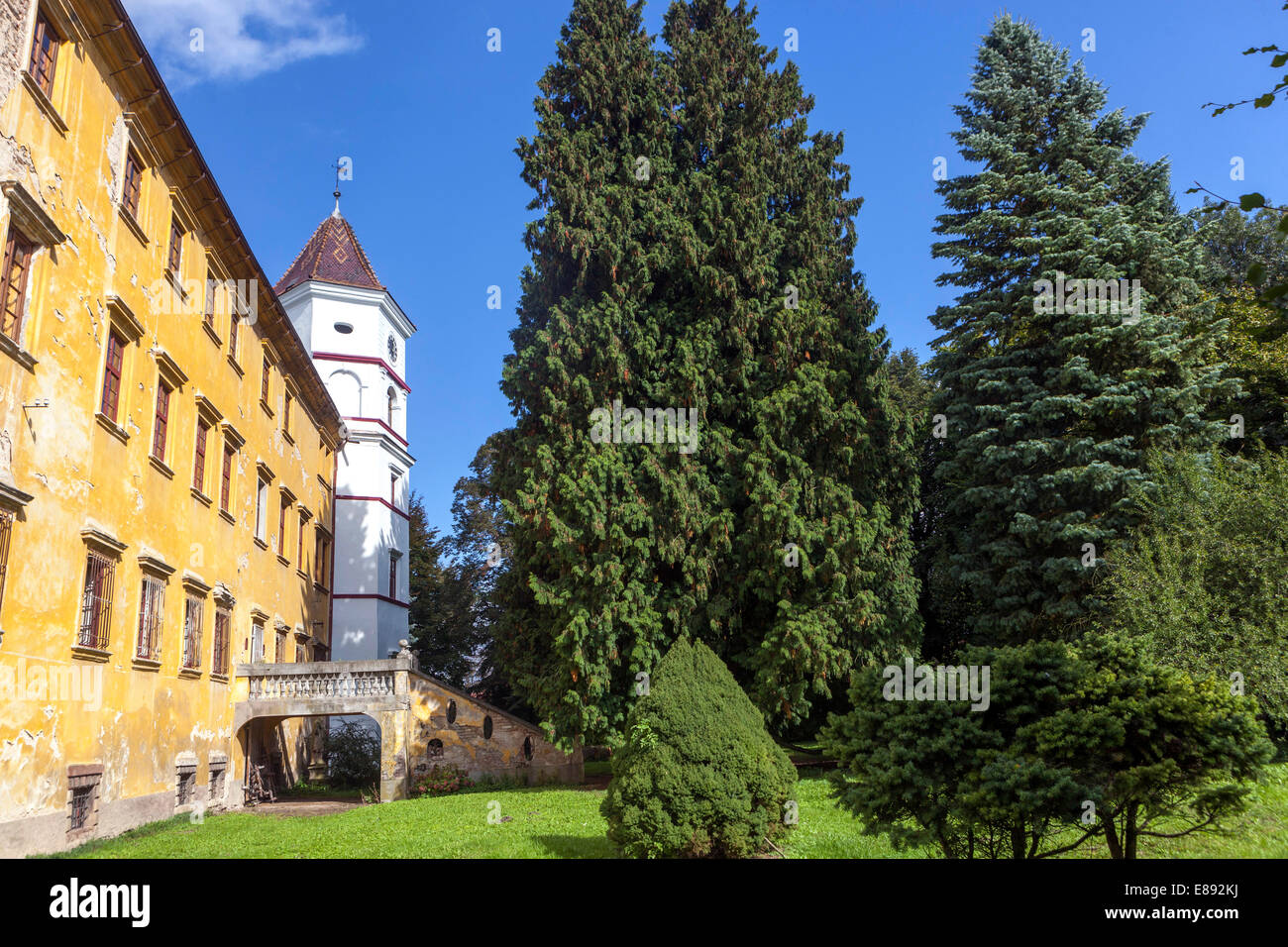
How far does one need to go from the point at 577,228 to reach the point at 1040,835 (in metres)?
16.6

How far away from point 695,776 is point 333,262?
1171 inches

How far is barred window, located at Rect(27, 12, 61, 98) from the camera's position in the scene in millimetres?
11039

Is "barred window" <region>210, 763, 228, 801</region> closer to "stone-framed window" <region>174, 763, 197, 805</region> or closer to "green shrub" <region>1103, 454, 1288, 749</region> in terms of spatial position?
"stone-framed window" <region>174, 763, 197, 805</region>

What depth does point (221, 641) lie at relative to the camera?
18.2 metres

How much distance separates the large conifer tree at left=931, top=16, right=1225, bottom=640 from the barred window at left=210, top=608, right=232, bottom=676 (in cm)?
1558

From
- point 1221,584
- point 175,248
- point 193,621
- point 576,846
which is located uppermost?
point 175,248

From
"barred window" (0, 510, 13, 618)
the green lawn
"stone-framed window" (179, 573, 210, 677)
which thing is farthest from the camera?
"stone-framed window" (179, 573, 210, 677)

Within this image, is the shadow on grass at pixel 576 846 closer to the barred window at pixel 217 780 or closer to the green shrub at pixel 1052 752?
the green shrub at pixel 1052 752

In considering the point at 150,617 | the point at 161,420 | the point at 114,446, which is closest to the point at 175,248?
the point at 161,420

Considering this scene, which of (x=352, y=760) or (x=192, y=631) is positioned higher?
(x=192, y=631)

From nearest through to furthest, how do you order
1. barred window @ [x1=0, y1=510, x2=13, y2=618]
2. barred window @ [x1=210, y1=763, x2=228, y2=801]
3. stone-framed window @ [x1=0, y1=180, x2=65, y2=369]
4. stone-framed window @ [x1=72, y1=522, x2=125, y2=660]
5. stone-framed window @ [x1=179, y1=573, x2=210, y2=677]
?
barred window @ [x1=0, y1=510, x2=13, y2=618], stone-framed window @ [x1=0, y1=180, x2=65, y2=369], stone-framed window @ [x1=72, y1=522, x2=125, y2=660], stone-framed window @ [x1=179, y1=573, x2=210, y2=677], barred window @ [x1=210, y1=763, x2=228, y2=801]

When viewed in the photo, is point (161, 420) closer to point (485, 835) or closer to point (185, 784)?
point (185, 784)

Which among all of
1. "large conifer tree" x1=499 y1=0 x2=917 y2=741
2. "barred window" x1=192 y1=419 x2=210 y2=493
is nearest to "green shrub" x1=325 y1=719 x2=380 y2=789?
"large conifer tree" x1=499 y1=0 x2=917 y2=741
